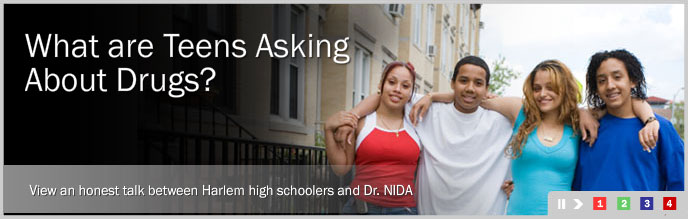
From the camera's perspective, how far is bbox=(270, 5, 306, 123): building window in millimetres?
2559

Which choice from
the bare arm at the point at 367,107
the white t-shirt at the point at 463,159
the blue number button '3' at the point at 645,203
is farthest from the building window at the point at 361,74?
the blue number button '3' at the point at 645,203

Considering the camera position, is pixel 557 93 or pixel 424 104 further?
pixel 424 104

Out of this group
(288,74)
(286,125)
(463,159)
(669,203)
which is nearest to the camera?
(669,203)

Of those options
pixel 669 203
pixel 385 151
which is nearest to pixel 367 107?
pixel 385 151

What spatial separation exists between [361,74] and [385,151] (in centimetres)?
101

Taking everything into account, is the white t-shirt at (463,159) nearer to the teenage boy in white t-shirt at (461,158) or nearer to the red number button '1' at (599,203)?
the teenage boy in white t-shirt at (461,158)

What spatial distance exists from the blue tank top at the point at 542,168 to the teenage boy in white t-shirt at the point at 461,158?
0.12 m

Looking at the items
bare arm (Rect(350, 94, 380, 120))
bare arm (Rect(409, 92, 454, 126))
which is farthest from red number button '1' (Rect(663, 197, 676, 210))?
bare arm (Rect(350, 94, 380, 120))

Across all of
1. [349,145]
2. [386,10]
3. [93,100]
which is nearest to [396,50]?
[386,10]

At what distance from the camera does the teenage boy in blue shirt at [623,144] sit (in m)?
2.02

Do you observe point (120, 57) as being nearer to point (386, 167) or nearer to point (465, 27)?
point (386, 167)

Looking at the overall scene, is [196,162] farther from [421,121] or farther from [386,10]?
[386,10]

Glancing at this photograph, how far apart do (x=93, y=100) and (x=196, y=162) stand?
52 centimetres

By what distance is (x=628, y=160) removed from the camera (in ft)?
6.75
